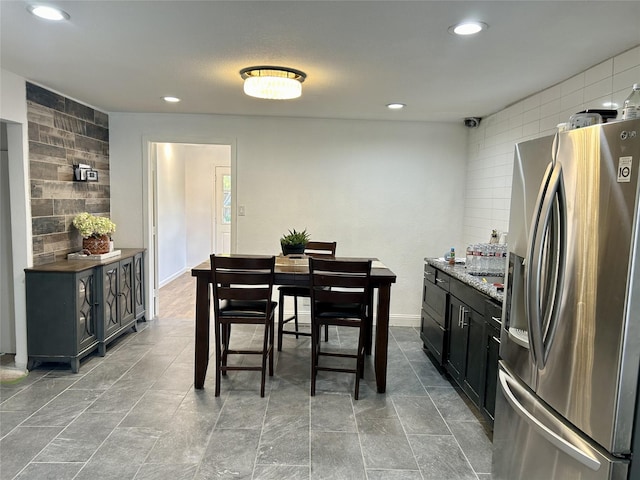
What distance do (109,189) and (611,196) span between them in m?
4.67

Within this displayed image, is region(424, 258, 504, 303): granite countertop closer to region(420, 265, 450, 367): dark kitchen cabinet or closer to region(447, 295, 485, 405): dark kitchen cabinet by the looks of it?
region(420, 265, 450, 367): dark kitchen cabinet

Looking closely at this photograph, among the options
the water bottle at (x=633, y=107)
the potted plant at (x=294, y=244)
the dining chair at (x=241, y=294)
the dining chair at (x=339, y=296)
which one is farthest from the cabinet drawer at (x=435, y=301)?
the water bottle at (x=633, y=107)

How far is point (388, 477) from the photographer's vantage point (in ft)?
7.19

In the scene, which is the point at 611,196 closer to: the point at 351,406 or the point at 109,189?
the point at 351,406

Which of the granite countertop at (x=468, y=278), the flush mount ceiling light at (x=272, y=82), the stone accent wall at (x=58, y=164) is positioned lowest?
the granite countertop at (x=468, y=278)

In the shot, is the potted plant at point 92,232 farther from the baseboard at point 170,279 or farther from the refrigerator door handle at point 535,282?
the refrigerator door handle at point 535,282

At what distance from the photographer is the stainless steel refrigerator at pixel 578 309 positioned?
1.33 m

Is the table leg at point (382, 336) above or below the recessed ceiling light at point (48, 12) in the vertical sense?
below

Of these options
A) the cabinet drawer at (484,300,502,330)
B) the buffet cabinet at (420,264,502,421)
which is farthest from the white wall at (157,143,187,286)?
the cabinet drawer at (484,300,502,330)

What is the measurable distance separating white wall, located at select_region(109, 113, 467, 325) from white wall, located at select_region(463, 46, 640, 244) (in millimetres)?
313

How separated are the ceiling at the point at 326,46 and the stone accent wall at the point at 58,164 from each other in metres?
0.22

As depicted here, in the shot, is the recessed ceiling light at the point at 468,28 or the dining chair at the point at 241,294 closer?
the recessed ceiling light at the point at 468,28

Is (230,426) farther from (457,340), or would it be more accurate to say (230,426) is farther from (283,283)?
(457,340)

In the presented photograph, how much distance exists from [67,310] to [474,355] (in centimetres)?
305
